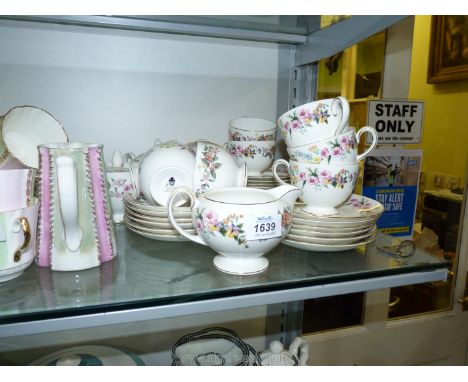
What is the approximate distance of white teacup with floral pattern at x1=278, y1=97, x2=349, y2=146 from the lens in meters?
0.56

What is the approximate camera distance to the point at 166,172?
58 cm

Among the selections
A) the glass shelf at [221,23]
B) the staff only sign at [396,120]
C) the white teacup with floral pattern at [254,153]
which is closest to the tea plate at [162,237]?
the white teacup with floral pattern at [254,153]

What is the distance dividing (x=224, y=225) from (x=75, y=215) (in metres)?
0.17

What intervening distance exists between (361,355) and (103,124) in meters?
1.08

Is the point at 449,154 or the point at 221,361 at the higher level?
the point at 449,154

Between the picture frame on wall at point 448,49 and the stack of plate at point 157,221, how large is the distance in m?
1.35

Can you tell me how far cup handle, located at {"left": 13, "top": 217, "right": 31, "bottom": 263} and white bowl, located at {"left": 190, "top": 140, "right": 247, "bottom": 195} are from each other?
0.21 meters

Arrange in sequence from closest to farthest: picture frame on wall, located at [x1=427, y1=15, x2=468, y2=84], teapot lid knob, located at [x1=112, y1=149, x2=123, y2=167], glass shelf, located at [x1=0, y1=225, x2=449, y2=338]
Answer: glass shelf, located at [x1=0, y1=225, x2=449, y2=338]
teapot lid knob, located at [x1=112, y1=149, x2=123, y2=167]
picture frame on wall, located at [x1=427, y1=15, x2=468, y2=84]

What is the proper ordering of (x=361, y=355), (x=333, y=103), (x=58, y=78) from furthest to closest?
(x=361, y=355), (x=58, y=78), (x=333, y=103)

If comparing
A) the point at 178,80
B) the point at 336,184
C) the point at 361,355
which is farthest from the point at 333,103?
the point at 361,355

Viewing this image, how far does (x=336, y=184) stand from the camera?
578 millimetres

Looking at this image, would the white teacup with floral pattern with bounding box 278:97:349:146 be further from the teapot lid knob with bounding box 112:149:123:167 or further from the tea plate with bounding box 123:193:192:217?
the teapot lid knob with bounding box 112:149:123:167

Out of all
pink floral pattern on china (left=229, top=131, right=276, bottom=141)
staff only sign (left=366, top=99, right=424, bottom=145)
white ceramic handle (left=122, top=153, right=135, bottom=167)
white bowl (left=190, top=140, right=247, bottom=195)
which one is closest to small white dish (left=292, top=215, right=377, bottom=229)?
white bowl (left=190, top=140, right=247, bottom=195)
